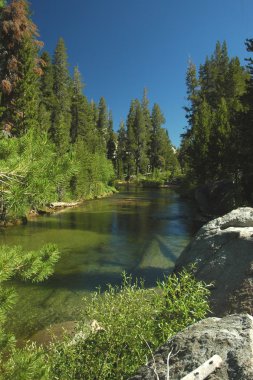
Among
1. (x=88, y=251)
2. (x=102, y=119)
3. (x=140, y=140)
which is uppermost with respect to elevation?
(x=102, y=119)

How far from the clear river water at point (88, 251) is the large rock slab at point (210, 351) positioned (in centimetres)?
650

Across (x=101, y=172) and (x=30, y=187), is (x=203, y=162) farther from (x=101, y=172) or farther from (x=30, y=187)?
(x=30, y=187)

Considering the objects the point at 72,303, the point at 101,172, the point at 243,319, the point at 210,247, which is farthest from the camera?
the point at 101,172

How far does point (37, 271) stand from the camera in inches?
170

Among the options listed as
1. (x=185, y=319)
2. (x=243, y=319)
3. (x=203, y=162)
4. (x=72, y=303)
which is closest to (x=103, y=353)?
(x=185, y=319)

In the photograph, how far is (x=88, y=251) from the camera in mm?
18312

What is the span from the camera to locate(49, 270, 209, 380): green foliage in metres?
4.57

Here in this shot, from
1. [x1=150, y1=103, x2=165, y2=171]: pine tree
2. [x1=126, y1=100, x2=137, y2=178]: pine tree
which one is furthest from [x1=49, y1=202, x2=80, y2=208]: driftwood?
[x1=150, y1=103, x2=165, y2=171]: pine tree

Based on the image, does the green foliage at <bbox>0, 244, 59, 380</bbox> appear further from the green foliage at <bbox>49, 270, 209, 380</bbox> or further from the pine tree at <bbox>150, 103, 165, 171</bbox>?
the pine tree at <bbox>150, 103, 165, 171</bbox>

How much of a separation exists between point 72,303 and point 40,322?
162 cm

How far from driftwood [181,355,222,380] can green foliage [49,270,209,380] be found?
1.35 meters

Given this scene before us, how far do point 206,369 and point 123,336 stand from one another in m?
1.75

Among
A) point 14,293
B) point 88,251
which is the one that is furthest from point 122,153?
point 14,293

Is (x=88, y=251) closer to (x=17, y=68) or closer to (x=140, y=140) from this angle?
(x=17, y=68)
